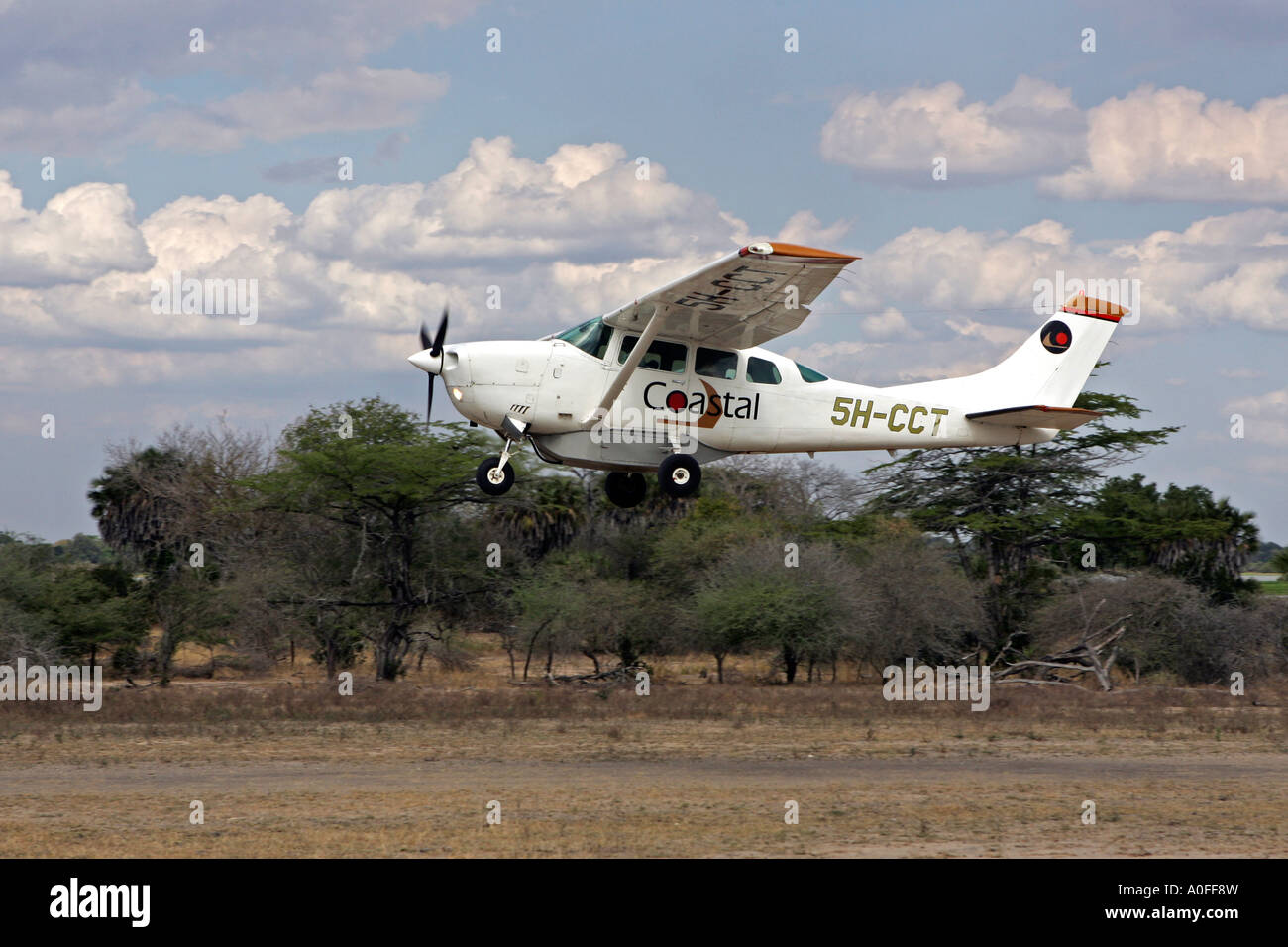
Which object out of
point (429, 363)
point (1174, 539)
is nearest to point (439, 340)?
point (429, 363)

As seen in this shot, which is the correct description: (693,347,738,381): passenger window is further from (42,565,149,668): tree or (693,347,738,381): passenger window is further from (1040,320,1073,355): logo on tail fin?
(42,565,149,668): tree

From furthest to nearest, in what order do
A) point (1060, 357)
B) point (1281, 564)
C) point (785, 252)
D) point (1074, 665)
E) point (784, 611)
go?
point (1281, 564) → point (784, 611) → point (1074, 665) → point (1060, 357) → point (785, 252)

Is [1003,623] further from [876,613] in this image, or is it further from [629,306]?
[629,306]

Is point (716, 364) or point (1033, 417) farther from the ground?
point (716, 364)

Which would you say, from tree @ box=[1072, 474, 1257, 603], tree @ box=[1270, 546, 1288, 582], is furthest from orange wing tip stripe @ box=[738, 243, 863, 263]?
tree @ box=[1270, 546, 1288, 582]

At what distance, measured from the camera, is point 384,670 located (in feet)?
114

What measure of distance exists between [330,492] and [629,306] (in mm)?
18507

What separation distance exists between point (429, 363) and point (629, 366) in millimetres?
2675

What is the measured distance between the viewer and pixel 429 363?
722 inches

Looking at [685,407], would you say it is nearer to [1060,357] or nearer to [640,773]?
[640,773]

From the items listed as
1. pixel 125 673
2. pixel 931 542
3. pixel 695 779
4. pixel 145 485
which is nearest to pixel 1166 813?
pixel 695 779

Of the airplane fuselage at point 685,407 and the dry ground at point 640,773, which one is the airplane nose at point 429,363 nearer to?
the airplane fuselage at point 685,407

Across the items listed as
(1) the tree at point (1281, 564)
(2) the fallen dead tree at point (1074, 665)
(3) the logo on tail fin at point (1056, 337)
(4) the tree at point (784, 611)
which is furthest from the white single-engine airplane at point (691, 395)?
(1) the tree at point (1281, 564)

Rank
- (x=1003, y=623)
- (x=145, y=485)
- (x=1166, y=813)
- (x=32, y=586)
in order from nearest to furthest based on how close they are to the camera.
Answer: (x=1166, y=813)
(x=32, y=586)
(x=1003, y=623)
(x=145, y=485)
